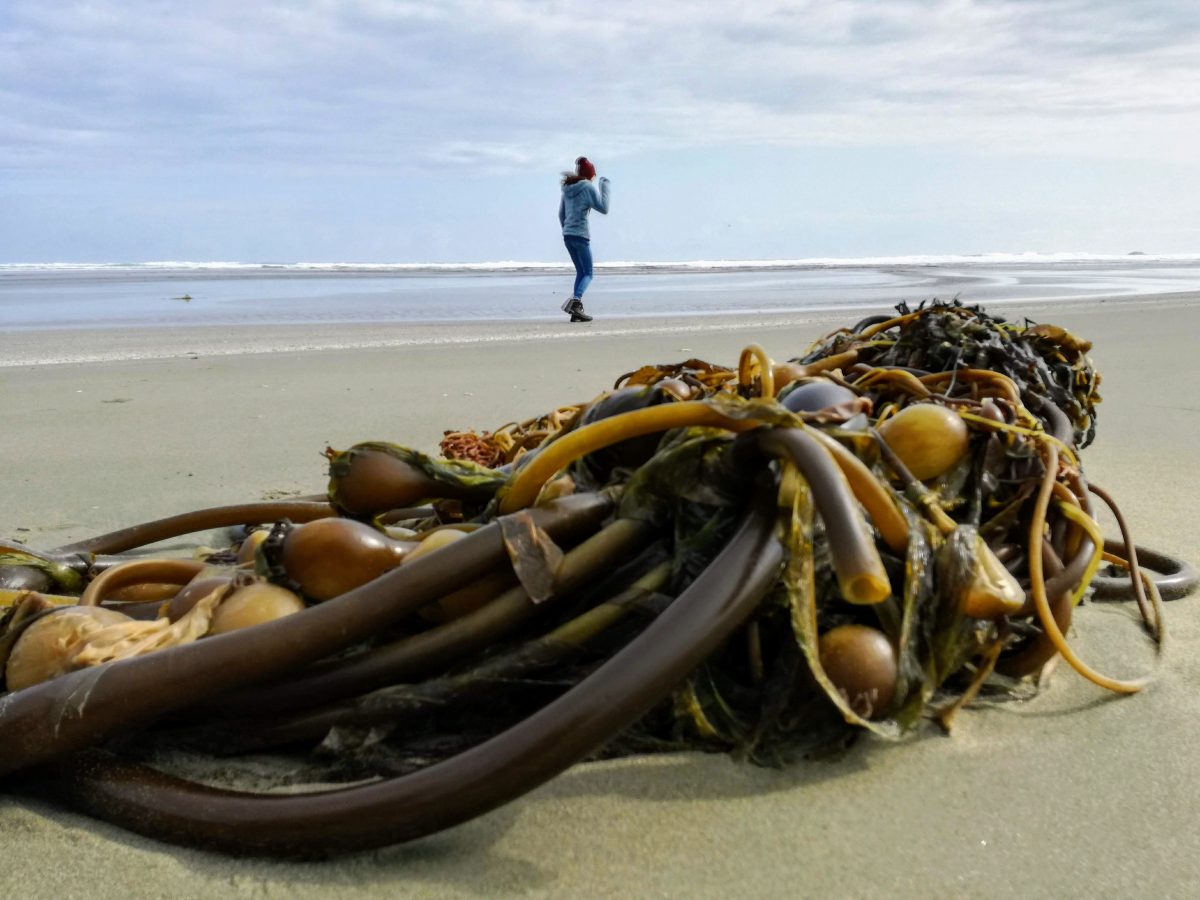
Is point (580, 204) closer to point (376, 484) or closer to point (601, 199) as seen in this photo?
point (601, 199)

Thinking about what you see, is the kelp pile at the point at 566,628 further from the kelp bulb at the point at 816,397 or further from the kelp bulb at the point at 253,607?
the kelp bulb at the point at 816,397

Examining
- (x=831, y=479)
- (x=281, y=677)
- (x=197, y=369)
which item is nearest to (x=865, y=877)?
(x=831, y=479)

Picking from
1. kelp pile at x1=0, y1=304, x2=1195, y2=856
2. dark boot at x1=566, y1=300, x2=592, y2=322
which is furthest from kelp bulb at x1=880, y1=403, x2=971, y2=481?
dark boot at x1=566, y1=300, x2=592, y2=322

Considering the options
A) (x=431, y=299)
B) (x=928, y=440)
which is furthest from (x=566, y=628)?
(x=431, y=299)

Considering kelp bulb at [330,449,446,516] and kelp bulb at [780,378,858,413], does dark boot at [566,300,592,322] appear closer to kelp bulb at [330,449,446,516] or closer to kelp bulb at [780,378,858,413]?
kelp bulb at [780,378,858,413]

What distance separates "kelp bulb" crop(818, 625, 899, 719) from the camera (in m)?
1.41

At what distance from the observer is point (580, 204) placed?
41.6ft

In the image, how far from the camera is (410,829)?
3.95ft

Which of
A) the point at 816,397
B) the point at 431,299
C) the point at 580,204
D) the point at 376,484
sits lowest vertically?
the point at 431,299

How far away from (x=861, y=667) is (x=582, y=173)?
12056 millimetres

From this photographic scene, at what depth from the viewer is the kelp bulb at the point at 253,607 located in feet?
4.83

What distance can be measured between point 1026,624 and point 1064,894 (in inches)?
22.8

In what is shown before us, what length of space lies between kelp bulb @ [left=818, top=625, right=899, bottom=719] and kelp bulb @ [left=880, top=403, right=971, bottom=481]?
15.1 inches

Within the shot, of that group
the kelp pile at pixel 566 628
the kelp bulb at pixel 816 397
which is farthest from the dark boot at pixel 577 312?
the kelp pile at pixel 566 628
